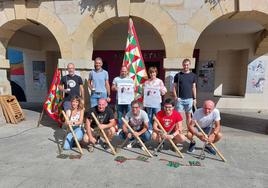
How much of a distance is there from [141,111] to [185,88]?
3.87 feet

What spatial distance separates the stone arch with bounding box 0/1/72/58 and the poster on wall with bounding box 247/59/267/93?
23.9 ft

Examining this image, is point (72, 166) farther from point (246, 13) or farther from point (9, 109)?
point (246, 13)

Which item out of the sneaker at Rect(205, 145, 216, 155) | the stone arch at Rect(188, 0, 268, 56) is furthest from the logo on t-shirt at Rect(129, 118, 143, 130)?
the stone arch at Rect(188, 0, 268, 56)

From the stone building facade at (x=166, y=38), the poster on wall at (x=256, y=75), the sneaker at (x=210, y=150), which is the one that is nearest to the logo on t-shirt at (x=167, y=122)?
the sneaker at (x=210, y=150)

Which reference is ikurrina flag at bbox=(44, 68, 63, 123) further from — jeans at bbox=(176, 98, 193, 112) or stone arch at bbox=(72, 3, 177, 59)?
→ jeans at bbox=(176, 98, 193, 112)

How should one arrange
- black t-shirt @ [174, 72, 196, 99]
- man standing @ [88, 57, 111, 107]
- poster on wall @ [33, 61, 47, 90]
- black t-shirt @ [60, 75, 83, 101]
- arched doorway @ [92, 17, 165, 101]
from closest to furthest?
black t-shirt @ [174, 72, 196, 99], man standing @ [88, 57, 111, 107], black t-shirt @ [60, 75, 83, 101], arched doorway @ [92, 17, 165, 101], poster on wall @ [33, 61, 47, 90]

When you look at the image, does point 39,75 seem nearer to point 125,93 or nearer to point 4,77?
point 4,77

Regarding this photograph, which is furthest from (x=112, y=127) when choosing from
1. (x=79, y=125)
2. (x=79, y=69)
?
(x=79, y=69)

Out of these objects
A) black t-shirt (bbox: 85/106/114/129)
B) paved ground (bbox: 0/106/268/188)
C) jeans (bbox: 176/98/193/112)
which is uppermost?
jeans (bbox: 176/98/193/112)

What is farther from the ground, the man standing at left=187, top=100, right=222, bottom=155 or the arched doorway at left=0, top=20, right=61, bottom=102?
the arched doorway at left=0, top=20, right=61, bottom=102

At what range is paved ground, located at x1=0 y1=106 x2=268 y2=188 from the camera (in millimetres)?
2828

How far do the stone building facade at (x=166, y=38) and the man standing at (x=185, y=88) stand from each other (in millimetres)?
390

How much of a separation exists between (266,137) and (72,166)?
Result: 4.51 meters

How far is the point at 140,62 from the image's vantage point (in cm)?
488
